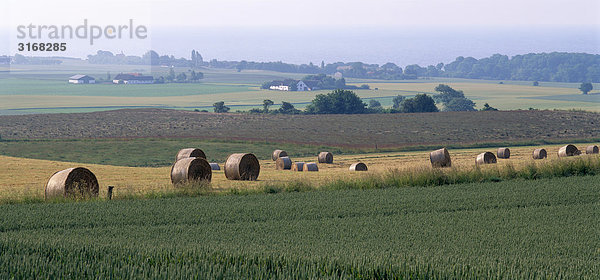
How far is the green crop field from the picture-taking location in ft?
35.4

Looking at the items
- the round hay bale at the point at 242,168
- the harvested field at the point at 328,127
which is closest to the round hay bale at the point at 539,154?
the harvested field at the point at 328,127

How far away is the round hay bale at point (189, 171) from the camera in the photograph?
2741cm

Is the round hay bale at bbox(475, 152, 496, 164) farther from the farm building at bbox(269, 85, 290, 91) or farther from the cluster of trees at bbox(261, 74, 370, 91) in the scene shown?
the farm building at bbox(269, 85, 290, 91)

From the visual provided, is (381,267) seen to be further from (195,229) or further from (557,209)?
(557,209)

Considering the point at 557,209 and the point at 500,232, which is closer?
the point at 500,232

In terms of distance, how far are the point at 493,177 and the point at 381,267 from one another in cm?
1785

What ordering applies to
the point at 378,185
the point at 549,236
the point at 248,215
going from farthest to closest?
the point at 378,185, the point at 248,215, the point at 549,236

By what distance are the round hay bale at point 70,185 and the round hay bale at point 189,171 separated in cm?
434

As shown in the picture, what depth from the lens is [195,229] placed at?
669 inches

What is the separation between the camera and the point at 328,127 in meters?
74.6

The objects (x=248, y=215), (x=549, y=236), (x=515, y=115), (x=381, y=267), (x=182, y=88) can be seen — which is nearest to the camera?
(x=381, y=267)

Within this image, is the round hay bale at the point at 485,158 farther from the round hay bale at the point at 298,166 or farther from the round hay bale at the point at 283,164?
the round hay bale at the point at 283,164

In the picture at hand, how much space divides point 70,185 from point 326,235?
10.2 metres

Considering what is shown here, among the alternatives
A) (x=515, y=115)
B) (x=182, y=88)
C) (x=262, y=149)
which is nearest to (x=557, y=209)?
(x=262, y=149)
